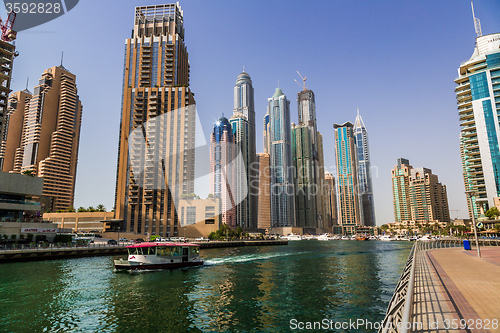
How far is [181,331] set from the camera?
18.5 m

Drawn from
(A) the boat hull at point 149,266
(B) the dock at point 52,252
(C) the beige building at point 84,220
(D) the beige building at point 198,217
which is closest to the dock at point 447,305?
(A) the boat hull at point 149,266

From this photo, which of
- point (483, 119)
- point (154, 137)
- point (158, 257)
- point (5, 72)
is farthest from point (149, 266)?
point (483, 119)

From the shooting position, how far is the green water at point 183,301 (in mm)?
19797

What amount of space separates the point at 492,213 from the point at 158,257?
403ft

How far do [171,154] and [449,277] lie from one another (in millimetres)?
130409

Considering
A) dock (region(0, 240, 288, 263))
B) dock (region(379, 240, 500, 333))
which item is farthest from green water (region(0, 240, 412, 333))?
dock (region(0, 240, 288, 263))

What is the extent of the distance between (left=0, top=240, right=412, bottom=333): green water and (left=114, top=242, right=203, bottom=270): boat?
4.10m

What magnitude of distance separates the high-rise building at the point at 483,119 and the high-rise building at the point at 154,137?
12551cm

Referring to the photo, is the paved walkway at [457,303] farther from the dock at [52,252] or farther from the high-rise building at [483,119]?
the high-rise building at [483,119]

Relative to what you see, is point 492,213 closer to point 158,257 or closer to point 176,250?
point 176,250

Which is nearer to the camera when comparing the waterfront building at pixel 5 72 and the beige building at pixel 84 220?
the waterfront building at pixel 5 72

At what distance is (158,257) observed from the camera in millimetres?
47094

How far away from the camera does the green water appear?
65.0ft

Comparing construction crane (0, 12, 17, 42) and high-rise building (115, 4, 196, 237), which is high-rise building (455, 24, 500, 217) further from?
construction crane (0, 12, 17, 42)
